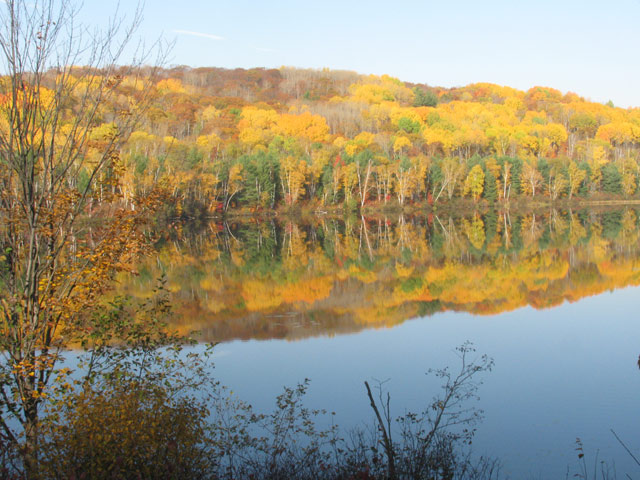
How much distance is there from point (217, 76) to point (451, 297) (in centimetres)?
14165

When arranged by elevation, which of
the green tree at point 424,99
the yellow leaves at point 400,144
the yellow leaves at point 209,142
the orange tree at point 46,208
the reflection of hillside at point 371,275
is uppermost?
the green tree at point 424,99

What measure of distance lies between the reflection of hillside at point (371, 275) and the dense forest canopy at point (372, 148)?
4768 millimetres

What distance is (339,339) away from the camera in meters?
13.1

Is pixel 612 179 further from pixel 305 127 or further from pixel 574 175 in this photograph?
pixel 305 127

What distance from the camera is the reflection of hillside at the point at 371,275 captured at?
1541cm

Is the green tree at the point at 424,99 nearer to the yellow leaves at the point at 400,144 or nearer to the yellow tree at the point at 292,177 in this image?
the yellow leaves at the point at 400,144

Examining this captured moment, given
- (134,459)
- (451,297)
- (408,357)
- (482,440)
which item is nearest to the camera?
(134,459)

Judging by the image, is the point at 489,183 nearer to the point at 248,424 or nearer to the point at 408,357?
the point at 408,357

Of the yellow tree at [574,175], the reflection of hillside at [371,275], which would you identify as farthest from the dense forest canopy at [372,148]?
the reflection of hillside at [371,275]

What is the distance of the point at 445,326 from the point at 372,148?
60641 millimetres

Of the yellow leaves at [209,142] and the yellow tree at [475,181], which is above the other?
the yellow leaves at [209,142]

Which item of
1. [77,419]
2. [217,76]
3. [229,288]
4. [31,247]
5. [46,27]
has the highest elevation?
[217,76]

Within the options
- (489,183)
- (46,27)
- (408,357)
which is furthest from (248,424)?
(489,183)

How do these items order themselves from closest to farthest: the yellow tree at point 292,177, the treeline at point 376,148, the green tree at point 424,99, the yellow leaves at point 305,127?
the treeline at point 376,148 → the yellow tree at point 292,177 → the yellow leaves at point 305,127 → the green tree at point 424,99
